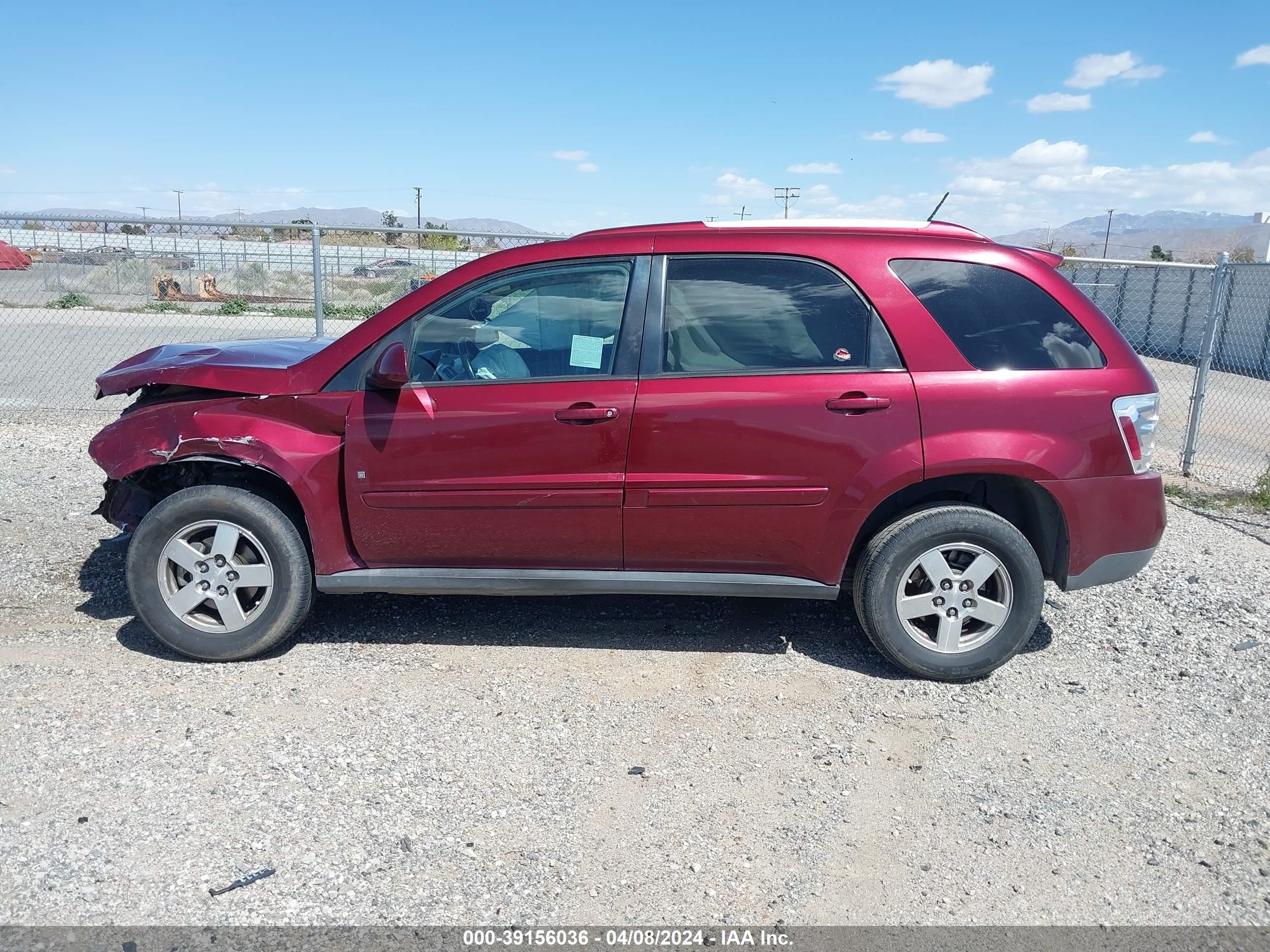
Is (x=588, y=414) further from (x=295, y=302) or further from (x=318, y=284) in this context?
(x=295, y=302)

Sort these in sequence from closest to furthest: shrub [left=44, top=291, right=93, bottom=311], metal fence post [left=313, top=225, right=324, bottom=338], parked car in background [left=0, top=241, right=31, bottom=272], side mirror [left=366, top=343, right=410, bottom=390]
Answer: side mirror [left=366, top=343, right=410, bottom=390], metal fence post [left=313, top=225, right=324, bottom=338], parked car in background [left=0, top=241, right=31, bottom=272], shrub [left=44, top=291, right=93, bottom=311]

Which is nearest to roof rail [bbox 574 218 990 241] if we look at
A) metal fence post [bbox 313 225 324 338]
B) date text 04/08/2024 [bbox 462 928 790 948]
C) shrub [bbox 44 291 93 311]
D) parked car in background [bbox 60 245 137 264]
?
date text 04/08/2024 [bbox 462 928 790 948]

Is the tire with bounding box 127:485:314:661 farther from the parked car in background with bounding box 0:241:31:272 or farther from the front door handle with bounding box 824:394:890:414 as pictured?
the parked car in background with bounding box 0:241:31:272

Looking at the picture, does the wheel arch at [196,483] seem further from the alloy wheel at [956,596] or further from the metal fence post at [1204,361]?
the metal fence post at [1204,361]

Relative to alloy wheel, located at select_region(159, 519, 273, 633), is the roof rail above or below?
above

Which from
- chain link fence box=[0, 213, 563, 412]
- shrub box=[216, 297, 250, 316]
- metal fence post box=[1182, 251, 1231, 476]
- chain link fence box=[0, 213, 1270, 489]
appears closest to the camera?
metal fence post box=[1182, 251, 1231, 476]

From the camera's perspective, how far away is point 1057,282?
437cm

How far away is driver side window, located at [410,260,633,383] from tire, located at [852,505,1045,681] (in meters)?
1.57

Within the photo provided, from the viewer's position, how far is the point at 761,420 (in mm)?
4211

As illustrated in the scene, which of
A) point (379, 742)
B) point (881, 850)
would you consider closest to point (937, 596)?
point (881, 850)

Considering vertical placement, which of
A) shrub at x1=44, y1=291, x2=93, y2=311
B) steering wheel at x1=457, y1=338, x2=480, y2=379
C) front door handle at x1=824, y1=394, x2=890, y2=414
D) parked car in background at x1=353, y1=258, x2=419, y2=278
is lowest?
shrub at x1=44, y1=291, x2=93, y2=311

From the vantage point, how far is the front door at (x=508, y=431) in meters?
4.28

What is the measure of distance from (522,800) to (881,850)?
1.23 metres

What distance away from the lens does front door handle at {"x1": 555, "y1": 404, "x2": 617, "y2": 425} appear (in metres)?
4.24
